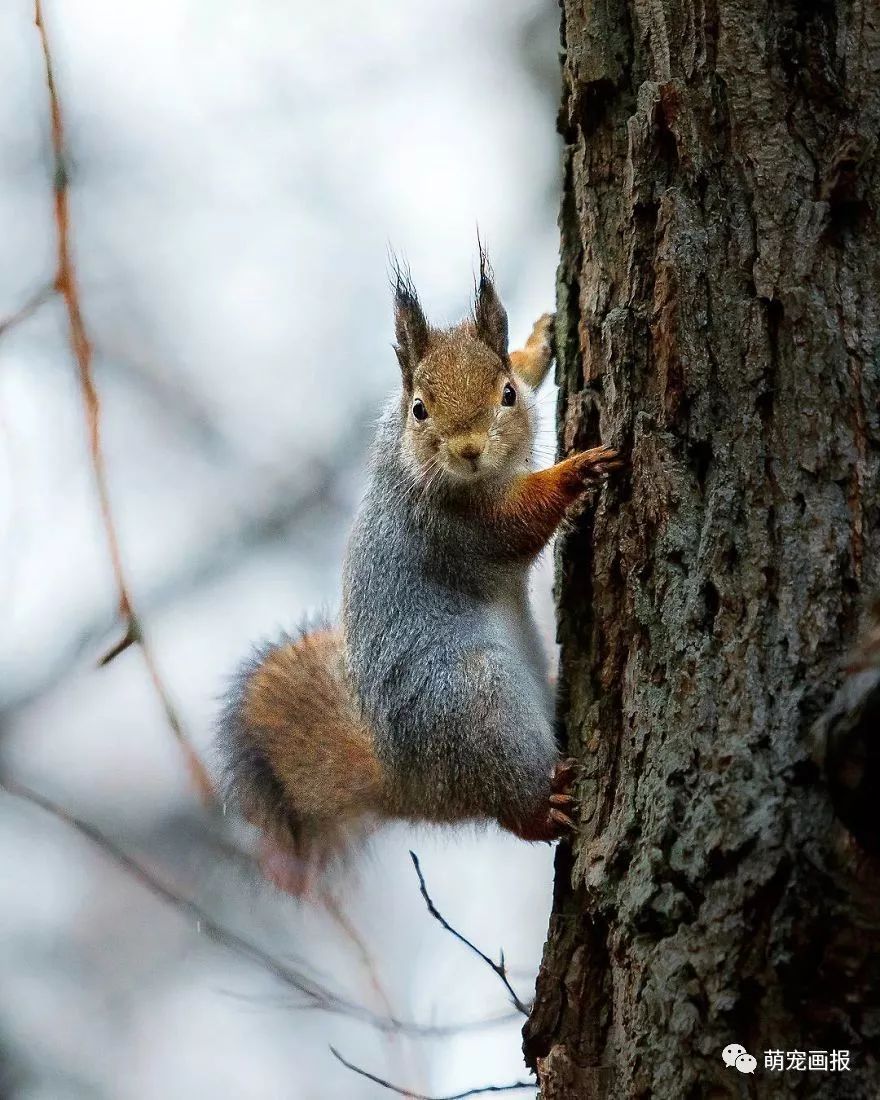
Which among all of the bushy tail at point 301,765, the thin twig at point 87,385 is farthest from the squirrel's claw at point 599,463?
the thin twig at point 87,385

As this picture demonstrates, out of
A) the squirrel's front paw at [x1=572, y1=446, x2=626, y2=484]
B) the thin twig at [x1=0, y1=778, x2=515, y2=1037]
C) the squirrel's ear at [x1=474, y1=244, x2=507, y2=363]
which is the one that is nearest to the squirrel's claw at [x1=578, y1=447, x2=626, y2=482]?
the squirrel's front paw at [x1=572, y1=446, x2=626, y2=484]

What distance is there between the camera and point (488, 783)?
1.98 meters

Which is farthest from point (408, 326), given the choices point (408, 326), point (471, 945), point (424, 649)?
point (471, 945)

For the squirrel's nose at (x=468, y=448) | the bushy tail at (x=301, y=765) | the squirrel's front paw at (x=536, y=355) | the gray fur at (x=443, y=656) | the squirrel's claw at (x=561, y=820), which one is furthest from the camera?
the squirrel's front paw at (x=536, y=355)

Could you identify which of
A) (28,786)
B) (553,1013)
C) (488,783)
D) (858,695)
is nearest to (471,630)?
(488,783)

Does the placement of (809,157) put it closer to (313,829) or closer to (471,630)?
(471,630)

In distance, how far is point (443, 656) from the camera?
2133mm

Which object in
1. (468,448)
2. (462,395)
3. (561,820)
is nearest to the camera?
(561,820)

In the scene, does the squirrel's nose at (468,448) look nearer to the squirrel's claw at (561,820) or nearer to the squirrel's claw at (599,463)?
the squirrel's claw at (599,463)

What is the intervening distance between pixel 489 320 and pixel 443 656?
71 centimetres

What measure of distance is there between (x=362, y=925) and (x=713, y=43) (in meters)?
2.19

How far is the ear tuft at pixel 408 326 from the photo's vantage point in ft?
7.82

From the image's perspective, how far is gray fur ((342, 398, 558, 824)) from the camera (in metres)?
1.98

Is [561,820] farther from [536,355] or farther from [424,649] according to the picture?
[536,355]
